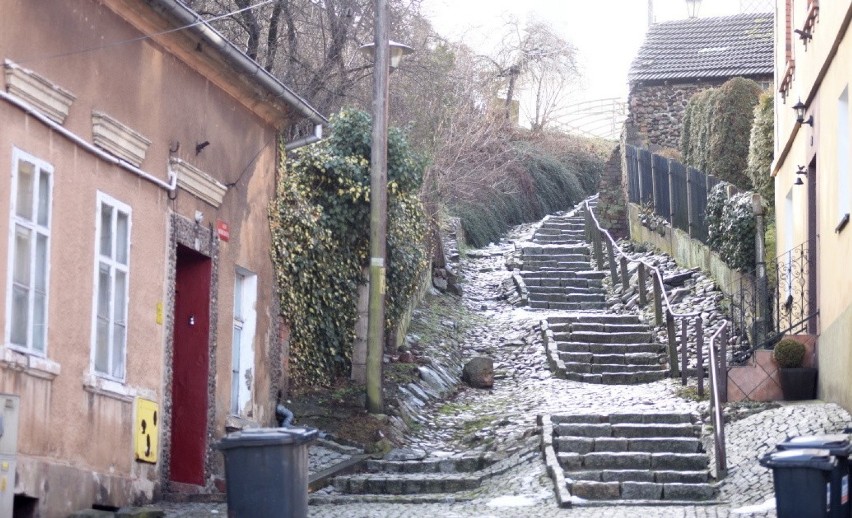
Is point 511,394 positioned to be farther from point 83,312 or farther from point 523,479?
point 83,312

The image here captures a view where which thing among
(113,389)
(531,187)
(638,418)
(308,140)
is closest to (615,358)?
(638,418)

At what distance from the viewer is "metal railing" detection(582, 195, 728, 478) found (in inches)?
605

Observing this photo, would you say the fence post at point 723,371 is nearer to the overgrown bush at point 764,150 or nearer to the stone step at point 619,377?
the stone step at point 619,377

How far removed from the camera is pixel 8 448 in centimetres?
942

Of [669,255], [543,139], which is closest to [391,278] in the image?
[669,255]

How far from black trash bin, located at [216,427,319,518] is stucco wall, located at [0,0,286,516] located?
135 centimetres

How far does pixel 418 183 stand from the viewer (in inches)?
778

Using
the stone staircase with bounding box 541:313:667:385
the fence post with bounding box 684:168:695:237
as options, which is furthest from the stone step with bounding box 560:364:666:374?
the fence post with bounding box 684:168:695:237

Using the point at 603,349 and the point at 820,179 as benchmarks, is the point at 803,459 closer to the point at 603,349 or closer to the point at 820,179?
the point at 820,179

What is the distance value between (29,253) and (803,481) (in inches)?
225

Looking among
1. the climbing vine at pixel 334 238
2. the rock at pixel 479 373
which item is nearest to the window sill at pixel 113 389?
the climbing vine at pixel 334 238

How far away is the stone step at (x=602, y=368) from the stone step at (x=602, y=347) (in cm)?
61

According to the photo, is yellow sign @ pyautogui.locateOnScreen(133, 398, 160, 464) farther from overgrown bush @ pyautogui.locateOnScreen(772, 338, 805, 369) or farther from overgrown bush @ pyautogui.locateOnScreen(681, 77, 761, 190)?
overgrown bush @ pyautogui.locateOnScreen(681, 77, 761, 190)

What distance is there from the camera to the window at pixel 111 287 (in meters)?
11.4
